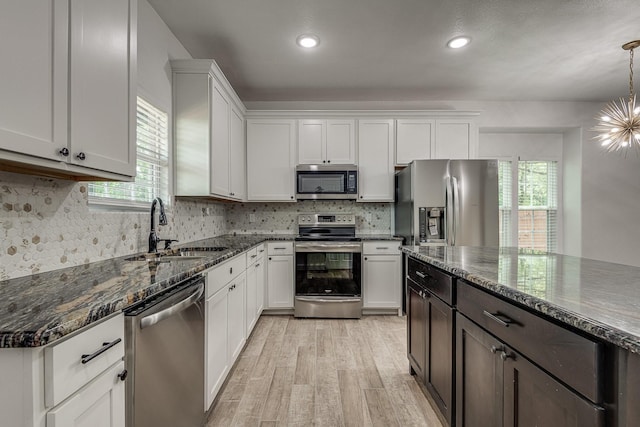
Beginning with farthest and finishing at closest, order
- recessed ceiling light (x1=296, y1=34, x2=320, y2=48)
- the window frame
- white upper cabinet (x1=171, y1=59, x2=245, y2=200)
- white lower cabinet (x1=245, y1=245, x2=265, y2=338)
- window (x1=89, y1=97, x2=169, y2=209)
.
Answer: the window frame → white lower cabinet (x1=245, y1=245, x2=265, y2=338) → recessed ceiling light (x1=296, y1=34, x2=320, y2=48) → white upper cabinet (x1=171, y1=59, x2=245, y2=200) → window (x1=89, y1=97, x2=169, y2=209)

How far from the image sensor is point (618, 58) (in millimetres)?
3004

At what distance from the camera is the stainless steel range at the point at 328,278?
135 inches

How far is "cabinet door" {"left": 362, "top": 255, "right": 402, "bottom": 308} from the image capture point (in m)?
3.52

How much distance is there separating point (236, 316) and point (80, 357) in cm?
155

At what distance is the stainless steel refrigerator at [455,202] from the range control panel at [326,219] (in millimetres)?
931

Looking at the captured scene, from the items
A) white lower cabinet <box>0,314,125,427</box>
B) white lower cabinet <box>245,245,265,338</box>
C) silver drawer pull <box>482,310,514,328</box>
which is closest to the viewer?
white lower cabinet <box>0,314,125,427</box>

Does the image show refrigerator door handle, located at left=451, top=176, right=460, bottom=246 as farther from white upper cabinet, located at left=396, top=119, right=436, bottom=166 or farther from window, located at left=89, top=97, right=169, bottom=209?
window, located at left=89, top=97, right=169, bottom=209

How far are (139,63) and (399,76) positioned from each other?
2541 millimetres

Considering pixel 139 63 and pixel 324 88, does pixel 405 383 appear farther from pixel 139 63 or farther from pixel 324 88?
pixel 324 88

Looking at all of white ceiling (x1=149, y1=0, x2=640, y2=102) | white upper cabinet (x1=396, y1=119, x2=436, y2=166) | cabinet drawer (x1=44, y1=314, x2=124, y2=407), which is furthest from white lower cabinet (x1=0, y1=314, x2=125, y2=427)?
white upper cabinet (x1=396, y1=119, x2=436, y2=166)

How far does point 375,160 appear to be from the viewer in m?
3.77

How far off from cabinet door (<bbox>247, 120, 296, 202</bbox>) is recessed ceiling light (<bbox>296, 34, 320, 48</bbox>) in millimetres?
1098

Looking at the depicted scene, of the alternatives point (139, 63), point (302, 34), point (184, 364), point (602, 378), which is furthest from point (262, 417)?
point (302, 34)

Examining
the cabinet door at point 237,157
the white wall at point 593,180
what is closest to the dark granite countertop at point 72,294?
the cabinet door at point 237,157
